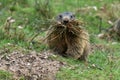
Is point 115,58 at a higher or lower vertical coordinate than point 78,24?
lower

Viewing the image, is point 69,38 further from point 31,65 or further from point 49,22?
point 31,65

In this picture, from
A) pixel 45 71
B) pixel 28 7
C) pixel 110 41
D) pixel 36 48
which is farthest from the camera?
pixel 28 7

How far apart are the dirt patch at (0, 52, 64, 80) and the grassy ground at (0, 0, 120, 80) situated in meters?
0.14

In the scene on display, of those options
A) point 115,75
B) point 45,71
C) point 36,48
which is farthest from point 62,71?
point 36,48

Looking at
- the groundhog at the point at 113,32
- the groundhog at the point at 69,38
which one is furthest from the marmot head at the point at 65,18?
the groundhog at the point at 113,32

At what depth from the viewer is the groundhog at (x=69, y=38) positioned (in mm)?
7805

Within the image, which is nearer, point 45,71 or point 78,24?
point 45,71

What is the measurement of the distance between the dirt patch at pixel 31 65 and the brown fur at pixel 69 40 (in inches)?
10.0

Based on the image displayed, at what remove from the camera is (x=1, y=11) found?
1147cm

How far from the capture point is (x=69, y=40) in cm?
793

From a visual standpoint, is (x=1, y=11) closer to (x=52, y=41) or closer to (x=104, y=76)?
(x=52, y=41)

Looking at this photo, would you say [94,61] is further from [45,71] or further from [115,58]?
[45,71]

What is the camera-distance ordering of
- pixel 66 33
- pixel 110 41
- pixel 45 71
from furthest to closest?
pixel 110 41, pixel 66 33, pixel 45 71

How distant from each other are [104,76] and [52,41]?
1099 mm
